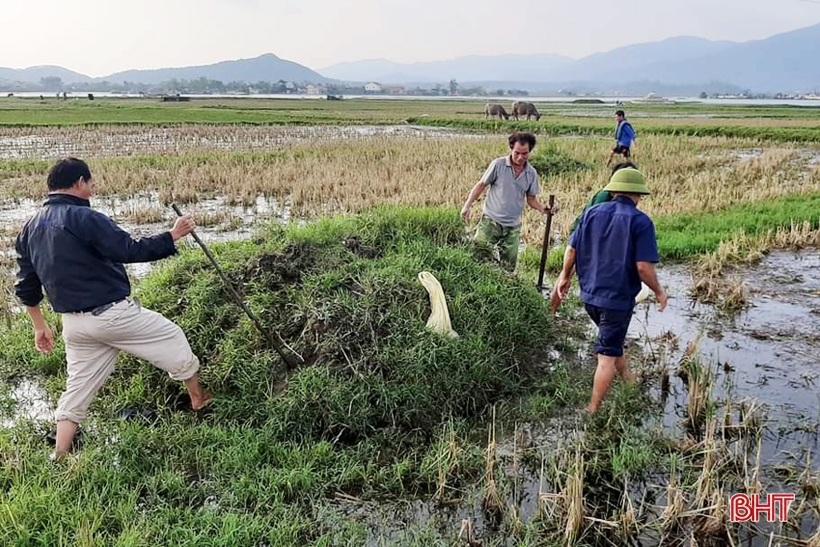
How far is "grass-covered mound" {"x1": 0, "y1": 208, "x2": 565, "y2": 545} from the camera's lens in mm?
3113

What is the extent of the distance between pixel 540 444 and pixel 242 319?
2.56 metres

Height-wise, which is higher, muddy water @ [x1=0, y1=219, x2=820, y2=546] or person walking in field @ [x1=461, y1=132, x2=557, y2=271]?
person walking in field @ [x1=461, y1=132, x2=557, y2=271]

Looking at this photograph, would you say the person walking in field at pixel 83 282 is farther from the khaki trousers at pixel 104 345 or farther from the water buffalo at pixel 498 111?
the water buffalo at pixel 498 111

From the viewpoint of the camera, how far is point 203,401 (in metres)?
4.18

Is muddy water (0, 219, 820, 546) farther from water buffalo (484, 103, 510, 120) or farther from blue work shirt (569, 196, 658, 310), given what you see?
water buffalo (484, 103, 510, 120)

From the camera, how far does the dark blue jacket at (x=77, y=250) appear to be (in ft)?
11.0

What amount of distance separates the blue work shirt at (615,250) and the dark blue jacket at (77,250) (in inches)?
110

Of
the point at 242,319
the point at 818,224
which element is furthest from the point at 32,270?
the point at 818,224

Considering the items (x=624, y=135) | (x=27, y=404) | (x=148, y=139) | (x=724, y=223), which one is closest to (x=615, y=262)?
(x=27, y=404)

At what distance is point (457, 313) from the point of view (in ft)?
15.8

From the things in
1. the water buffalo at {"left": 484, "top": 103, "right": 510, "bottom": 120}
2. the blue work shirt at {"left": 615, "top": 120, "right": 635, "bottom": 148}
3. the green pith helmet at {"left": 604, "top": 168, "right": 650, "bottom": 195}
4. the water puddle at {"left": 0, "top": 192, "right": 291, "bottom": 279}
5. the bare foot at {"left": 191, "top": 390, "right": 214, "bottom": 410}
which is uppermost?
the water buffalo at {"left": 484, "top": 103, "right": 510, "bottom": 120}

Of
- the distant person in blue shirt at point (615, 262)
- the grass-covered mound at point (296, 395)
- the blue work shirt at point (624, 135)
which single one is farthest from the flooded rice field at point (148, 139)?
the distant person in blue shirt at point (615, 262)

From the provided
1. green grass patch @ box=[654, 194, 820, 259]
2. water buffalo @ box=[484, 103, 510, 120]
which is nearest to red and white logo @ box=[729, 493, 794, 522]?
green grass patch @ box=[654, 194, 820, 259]

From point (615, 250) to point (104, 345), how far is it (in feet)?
11.2
